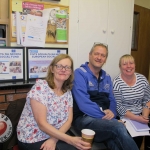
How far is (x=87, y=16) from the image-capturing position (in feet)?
6.50

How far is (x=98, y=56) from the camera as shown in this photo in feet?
5.63

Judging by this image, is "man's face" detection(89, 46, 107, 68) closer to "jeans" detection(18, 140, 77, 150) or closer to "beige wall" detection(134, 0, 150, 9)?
"jeans" detection(18, 140, 77, 150)

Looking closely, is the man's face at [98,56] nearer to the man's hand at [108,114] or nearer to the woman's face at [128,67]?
the woman's face at [128,67]

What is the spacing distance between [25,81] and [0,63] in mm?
270

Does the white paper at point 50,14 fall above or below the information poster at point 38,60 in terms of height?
above

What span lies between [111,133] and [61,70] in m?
0.60

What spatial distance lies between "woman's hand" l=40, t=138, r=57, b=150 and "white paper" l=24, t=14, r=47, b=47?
853 mm

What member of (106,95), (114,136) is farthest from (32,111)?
(106,95)

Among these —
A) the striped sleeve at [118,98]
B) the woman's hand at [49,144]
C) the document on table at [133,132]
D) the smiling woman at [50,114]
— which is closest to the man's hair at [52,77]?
the smiling woman at [50,114]

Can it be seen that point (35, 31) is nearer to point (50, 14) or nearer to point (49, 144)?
point (50, 14)

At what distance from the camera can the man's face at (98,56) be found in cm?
171

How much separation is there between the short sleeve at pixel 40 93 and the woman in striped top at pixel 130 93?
0.78 m

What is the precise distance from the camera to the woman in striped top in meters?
1.83

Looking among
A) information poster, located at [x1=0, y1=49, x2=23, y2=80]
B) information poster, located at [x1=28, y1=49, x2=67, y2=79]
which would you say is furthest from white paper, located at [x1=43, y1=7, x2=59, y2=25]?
information poster, located at [x1=0, y1=49, x2=23, y2=80]
